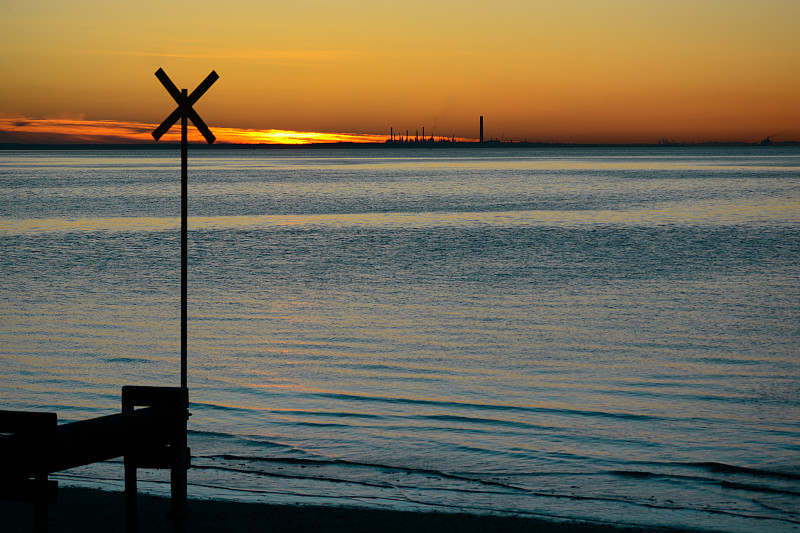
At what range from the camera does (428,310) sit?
23781mm

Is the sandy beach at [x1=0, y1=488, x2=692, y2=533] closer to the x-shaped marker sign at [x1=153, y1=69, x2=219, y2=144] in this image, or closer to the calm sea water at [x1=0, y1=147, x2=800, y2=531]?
the calm sea water at [x1=0, y1=147, x2=800, y2=531]

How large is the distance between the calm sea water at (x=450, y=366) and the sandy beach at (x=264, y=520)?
0.46 m

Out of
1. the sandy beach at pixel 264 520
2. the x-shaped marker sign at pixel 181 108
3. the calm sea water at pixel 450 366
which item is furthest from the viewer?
the calm sea water at pixel 450 366

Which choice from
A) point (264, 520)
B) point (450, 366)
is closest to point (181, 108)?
point (264, 520)

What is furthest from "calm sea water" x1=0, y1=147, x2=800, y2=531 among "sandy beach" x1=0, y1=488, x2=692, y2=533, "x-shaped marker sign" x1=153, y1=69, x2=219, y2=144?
"x-shaped marker sign" x1=153, y1=69, x2=219, y2=144

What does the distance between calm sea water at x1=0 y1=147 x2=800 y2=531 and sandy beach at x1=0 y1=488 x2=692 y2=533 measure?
0.46 meters

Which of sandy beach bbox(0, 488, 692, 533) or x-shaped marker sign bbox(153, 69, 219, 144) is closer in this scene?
x-shaped marker sign bbox(153, 69, 219, 144)

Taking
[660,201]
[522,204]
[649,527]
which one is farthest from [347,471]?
[660,201]

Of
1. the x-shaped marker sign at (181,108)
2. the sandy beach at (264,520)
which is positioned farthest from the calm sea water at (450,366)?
the x-shaped marker sign at (181,108)

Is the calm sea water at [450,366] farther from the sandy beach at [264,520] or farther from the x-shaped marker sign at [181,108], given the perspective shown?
the x-shaped marker sign at [181,108]

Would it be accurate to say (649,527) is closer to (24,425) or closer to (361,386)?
(24,425)

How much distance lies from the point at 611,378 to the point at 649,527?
25.1ft

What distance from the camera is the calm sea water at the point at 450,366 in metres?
10.2

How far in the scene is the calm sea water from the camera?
10180 mm
